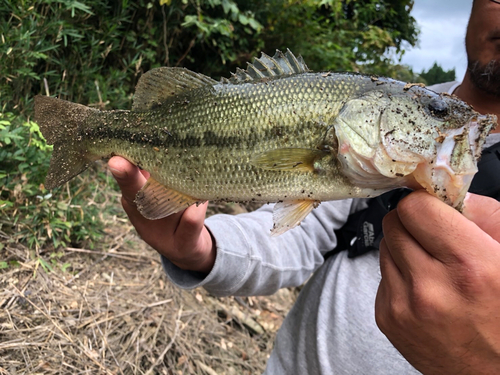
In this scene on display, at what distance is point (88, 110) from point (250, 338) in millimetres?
2803

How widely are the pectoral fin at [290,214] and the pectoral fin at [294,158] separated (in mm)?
131

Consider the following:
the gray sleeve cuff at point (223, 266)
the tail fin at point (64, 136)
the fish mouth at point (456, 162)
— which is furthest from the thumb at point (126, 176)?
the fish mouth at point (456, 162)

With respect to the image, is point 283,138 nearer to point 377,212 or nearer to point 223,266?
point 223,266

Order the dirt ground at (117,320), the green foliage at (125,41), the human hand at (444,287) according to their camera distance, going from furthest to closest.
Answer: the green foliage at (125,41) → the dirt ground at (117,320) → the human hand at (444,287)

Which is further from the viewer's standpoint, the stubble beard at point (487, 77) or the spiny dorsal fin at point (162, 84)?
the stubble beard at point (487, 77)

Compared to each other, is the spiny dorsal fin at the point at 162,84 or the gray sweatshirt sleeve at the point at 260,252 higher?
the spiny dorsal fin at the point at 162,84

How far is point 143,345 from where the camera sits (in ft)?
8.75

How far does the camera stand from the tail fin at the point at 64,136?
155 cm

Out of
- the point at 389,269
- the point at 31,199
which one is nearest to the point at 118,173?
the point at 389,269

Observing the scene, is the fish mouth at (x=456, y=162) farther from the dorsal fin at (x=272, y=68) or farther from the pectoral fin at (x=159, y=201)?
the pectoral fin at (x=159, y=201)

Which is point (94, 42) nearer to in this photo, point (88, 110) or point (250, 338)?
point (88, 110)

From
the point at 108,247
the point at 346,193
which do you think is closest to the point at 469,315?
the point at 346,193

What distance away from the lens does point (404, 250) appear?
1065mm

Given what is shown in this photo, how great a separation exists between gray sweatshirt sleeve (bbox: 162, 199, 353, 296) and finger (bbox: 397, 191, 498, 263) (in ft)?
3.02
